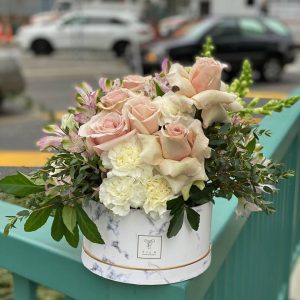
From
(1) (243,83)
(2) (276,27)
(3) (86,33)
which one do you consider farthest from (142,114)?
(3) (86,33)

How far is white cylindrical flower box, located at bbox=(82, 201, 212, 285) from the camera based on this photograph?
1144mm

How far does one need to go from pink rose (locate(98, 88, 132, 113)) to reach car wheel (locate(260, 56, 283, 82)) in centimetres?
1290

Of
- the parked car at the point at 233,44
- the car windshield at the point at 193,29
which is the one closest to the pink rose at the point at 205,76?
the parked car at the point at 233,44

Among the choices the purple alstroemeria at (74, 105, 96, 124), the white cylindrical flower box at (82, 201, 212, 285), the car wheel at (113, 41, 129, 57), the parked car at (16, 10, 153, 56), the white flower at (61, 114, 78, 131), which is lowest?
the car wheel at (113, 41, 129, 57)

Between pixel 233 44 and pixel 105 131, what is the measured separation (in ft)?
40.2

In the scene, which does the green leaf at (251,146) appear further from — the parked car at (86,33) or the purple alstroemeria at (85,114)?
the parked car at (86,33)

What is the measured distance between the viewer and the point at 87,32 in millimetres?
19641

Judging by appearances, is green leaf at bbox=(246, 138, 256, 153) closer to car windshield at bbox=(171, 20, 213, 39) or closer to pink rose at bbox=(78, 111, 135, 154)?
pink rose at bbox=(78, 111, 135, 154)

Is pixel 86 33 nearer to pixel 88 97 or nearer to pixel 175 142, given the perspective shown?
pixel 88 97

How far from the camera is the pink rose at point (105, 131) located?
1132 mm

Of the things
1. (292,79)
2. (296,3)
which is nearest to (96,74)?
(292,79)

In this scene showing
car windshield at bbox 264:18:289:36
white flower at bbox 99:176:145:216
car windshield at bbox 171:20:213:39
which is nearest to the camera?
white flower at bbox 99:176:145:216

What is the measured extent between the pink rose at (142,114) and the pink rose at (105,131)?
16 mm

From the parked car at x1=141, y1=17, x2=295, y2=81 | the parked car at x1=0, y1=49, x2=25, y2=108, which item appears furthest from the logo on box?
the parked car at x1=141, y1=17, x2=295, y2=81
